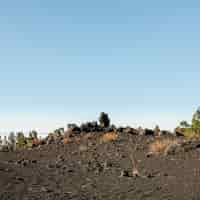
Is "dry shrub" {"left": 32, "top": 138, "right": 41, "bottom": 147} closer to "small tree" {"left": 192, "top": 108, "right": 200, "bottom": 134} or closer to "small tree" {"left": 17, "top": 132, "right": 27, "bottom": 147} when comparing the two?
"small tree" {"left": 17, "top": 132, "right": 27, "bottom": 147}

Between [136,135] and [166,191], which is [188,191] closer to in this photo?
[166,191]

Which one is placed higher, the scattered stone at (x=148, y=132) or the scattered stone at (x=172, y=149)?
the scattered stone at (x=148, y=132)

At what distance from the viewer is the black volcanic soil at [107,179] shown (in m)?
15.2

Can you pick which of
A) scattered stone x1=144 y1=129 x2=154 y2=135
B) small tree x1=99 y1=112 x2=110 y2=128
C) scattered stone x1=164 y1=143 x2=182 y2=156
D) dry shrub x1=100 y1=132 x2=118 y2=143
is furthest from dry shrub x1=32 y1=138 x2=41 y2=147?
scattered stone x1=164 y1=143 x2=182 y2=156

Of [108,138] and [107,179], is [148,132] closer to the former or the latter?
[108,138]

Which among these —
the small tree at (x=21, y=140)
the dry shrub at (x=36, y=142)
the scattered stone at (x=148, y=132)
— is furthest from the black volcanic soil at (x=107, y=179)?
the small tree at (x=21, y=140)

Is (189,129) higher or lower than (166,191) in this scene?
higher

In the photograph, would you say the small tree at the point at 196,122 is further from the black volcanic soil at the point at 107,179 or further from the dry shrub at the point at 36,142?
the dry shrub at the point at 36,142

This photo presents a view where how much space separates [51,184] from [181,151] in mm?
10771

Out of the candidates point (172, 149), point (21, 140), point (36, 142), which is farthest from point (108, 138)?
point (21, 140)

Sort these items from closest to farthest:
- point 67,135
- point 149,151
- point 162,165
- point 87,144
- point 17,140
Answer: point 162,165, point 149,151, point 87,144, point 67,135, point 17,140

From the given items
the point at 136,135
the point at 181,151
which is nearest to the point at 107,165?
the point at 181,151

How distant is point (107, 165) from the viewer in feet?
76.0

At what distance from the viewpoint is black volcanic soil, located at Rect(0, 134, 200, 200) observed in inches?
598
